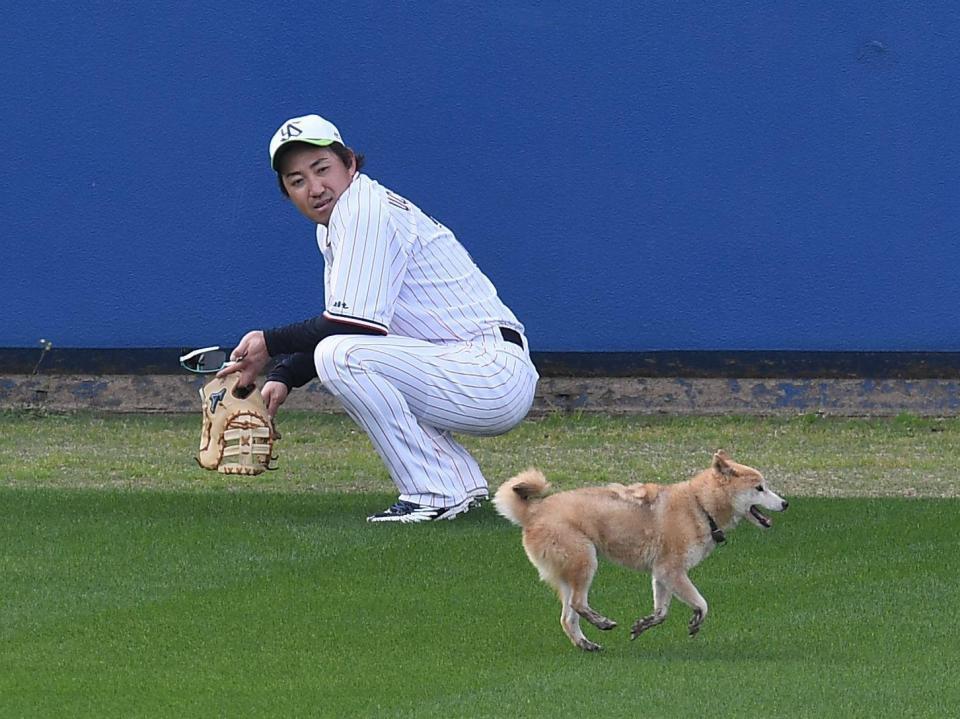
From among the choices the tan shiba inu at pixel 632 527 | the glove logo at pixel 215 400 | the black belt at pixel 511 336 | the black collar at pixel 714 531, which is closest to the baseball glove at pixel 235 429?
the glove logo at pixel 215 400

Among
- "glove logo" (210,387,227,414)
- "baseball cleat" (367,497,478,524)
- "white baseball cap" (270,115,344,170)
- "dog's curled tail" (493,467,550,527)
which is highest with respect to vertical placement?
"white baseball cap" (270,115,344,170)

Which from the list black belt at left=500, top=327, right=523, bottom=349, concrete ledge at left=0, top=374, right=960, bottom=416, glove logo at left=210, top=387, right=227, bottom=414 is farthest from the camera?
concrete ledge at left=0, top=374, right=960, bottom=416

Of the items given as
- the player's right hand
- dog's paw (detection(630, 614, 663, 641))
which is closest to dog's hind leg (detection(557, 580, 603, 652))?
dog's paw (detection(630, 614, 663, 641))

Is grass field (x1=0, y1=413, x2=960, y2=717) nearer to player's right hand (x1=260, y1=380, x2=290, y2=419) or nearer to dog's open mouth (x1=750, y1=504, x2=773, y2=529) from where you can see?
dog's open mouth (x1=750, y1=504, x2=773, y2=529)

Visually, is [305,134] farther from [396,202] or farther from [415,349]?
[415,349]

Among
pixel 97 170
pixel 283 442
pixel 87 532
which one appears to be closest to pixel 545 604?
pixel 87 532

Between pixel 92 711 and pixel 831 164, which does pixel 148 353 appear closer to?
pixel 831 164

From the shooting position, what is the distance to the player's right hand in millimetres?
6929

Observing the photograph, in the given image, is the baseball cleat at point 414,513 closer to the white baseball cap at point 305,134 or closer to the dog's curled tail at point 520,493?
the white baseball cap at point 305,134

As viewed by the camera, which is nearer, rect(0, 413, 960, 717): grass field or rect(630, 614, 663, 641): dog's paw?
rect(0, 413, 960, 717): grass field

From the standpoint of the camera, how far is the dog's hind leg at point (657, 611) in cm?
478

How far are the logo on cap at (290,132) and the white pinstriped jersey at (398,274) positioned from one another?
29 cm

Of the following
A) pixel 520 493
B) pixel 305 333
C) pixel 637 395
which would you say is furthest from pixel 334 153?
pixel 637 395

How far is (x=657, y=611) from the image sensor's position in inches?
189
